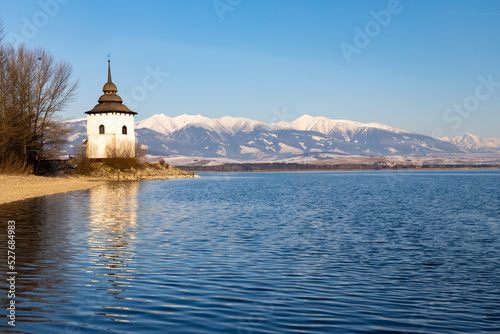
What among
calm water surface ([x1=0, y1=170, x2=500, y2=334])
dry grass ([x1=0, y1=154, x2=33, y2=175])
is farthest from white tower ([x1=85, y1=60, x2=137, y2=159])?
calm water surface ([x1=0, y1=170, x2=500, y2=334])

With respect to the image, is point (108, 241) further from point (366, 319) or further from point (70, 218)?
point (366, 319)

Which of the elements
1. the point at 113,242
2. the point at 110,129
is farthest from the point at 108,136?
the point at 113,242

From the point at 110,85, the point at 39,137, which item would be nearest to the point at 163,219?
the point at 39,137

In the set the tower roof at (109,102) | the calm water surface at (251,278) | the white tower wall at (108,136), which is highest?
the tower roof at (109,102)

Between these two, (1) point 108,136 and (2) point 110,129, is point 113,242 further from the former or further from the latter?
(1) point 108,136

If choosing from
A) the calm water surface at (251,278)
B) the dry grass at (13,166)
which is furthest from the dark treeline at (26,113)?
the calm water surface at (251,278)

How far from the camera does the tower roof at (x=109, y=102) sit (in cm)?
9906

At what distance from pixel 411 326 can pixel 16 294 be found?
8.00m

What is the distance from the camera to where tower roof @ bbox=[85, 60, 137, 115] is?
99.1m

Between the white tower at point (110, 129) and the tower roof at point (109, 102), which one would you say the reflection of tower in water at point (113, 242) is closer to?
the white tower at point (110, 129)

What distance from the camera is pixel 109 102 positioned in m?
100

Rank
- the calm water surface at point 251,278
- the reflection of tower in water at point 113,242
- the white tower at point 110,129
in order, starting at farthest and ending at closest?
the white tower at point 110,129, the reflection of tower in water at point 113,242, the calm water surface at point 251,278

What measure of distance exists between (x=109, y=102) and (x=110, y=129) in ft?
19.1

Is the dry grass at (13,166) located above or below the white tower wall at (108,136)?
below
